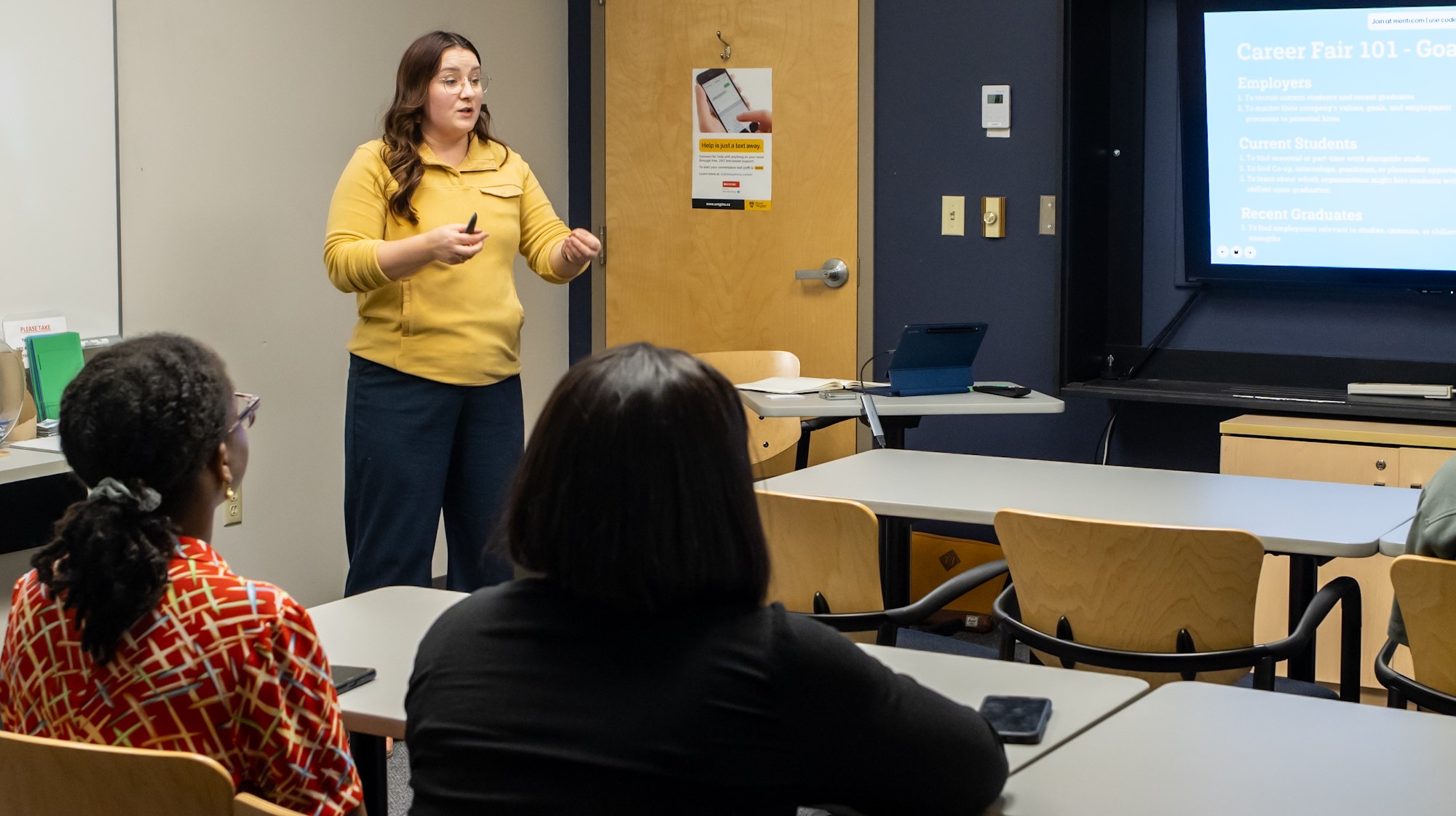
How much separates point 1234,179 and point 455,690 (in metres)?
3.69

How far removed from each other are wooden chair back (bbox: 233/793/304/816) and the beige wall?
277cm

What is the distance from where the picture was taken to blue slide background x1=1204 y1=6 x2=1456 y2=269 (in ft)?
12.8

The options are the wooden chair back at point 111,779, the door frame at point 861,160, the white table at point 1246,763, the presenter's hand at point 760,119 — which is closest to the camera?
the wooden chair back at point 111,779

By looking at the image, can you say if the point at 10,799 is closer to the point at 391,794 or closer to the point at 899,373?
the point at 391,794

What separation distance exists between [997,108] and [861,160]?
50cm

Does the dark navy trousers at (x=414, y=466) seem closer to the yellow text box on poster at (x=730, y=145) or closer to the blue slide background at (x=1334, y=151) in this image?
the yellow text box on poster at (x=730, y=145)

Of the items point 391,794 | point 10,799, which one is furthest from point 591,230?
point 10,799

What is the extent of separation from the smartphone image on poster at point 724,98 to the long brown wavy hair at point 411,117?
5.93 ft

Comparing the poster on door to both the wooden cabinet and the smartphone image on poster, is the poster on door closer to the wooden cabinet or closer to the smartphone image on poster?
the smartphone image on poster

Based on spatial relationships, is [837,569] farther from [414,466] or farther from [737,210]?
[737,210]

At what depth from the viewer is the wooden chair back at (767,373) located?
4.36 meters

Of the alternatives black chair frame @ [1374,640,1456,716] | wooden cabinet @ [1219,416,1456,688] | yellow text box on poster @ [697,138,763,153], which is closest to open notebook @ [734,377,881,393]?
wooden cabinet @ [1219,416,1456,688]

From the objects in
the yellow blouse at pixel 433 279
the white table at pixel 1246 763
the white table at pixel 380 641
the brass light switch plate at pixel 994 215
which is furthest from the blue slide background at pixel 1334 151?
the white table at pixel 380 641

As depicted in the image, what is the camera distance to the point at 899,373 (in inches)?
151
